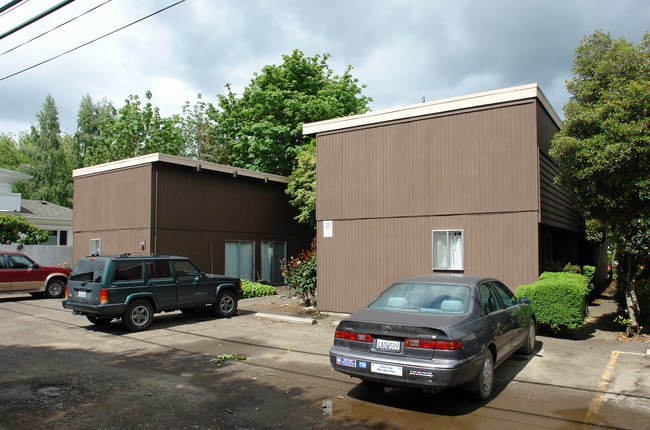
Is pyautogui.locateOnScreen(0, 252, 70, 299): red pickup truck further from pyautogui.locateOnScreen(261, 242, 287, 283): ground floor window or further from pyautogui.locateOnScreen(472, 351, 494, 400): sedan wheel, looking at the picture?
pyautogui.locateOnScreen(472, 351, 494, 400): sedan wheel

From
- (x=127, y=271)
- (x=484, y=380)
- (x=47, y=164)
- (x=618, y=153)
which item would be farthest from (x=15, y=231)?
(x=47, y=164)

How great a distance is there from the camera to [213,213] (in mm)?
19438

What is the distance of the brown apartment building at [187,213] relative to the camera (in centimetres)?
1756

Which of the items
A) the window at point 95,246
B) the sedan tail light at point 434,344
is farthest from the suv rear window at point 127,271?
the window at point 95,246

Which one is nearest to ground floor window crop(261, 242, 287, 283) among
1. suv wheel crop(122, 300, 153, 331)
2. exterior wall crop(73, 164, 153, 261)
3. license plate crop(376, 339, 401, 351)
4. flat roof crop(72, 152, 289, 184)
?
flat roof crop(72, 152, 289, 184)

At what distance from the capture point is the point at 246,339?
9.76 meters

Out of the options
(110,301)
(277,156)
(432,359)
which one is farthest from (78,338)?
(277,156)

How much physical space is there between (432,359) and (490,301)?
182 cm

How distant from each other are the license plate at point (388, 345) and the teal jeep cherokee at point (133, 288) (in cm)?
708

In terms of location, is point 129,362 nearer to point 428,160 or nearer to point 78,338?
point 78,338

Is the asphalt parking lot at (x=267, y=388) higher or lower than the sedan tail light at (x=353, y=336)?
lower

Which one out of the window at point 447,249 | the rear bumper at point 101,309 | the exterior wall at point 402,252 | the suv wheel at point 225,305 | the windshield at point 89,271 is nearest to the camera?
the rear bumper at point 101,309

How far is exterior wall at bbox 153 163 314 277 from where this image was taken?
17719 millimetres

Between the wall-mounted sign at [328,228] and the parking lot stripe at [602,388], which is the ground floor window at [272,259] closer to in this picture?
the wall-mounted sign at [328,228]
